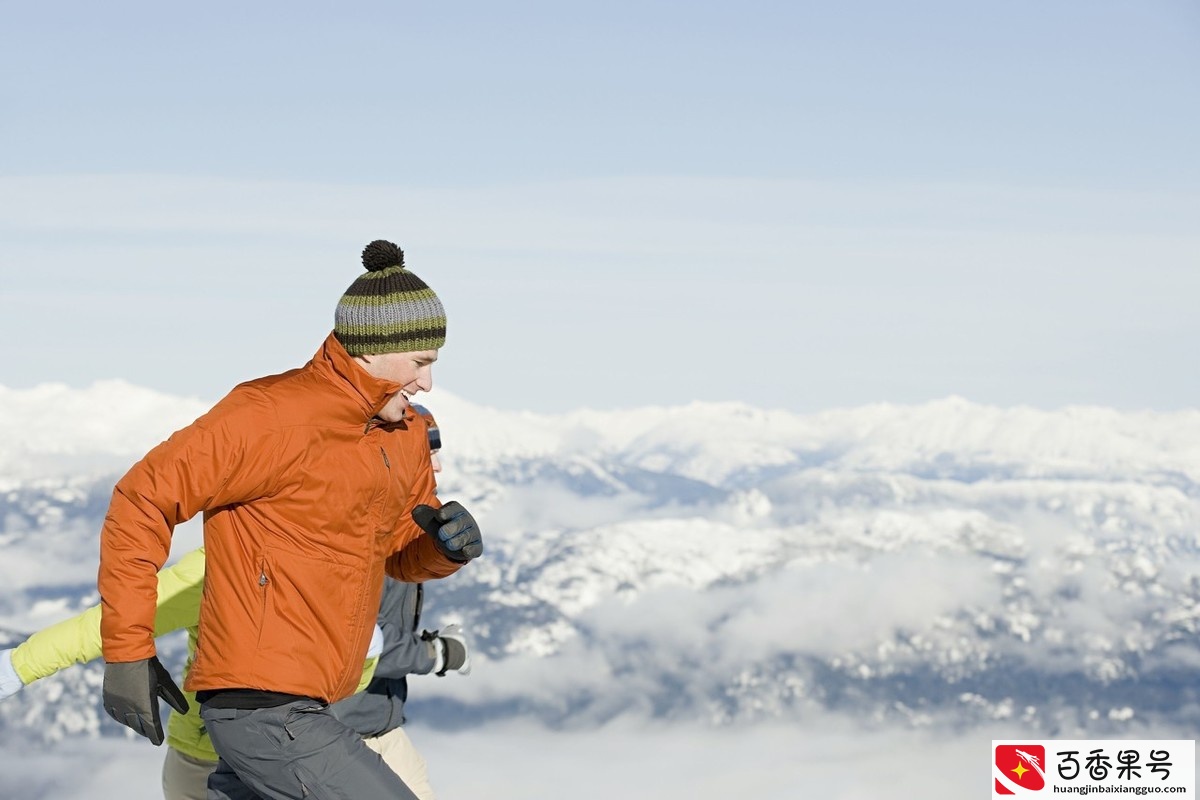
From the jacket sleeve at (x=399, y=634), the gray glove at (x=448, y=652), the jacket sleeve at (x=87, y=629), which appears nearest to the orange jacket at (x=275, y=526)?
the jacket sleeve at (x=87, y=629)

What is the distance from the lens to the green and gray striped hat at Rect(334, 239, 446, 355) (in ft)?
17.5

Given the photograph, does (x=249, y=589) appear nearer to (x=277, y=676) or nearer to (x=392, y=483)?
(x=277, y=676)

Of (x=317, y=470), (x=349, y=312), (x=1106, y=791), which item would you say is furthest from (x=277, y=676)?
(x=1106, y=791)

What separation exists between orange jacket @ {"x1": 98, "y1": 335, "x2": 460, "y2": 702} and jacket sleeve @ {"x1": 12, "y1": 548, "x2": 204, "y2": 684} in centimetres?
126

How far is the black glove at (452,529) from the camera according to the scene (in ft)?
18.7

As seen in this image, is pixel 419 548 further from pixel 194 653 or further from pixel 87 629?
pixel 87 629

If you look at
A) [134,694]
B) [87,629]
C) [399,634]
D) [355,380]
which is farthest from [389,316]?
[399,634]

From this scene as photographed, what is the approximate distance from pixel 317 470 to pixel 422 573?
3.42 ft

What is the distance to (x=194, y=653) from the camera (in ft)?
19.8

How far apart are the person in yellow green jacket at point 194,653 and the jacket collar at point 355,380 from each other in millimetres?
1267

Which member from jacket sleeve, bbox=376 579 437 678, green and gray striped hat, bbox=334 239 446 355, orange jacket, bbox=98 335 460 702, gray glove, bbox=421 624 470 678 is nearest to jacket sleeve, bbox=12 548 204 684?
orange jacket, bbox=98 335 460 702

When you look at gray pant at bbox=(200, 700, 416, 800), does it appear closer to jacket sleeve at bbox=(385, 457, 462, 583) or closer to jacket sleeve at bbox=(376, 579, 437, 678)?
jacket sleeve at bbox=(385, 457, 462, 583)

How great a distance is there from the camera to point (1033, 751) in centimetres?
1623

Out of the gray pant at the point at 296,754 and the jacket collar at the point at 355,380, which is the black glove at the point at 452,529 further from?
the gray pant at the point at 296,754
